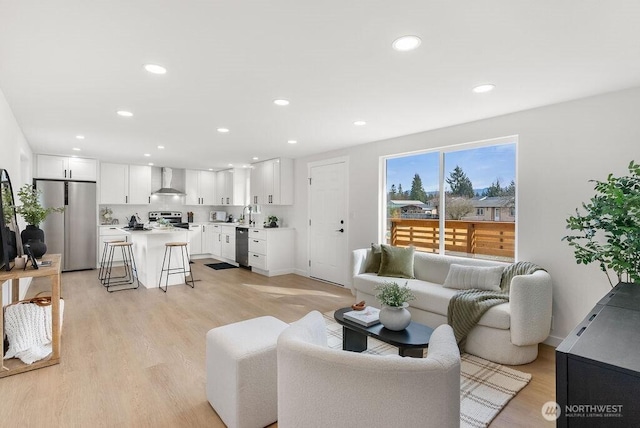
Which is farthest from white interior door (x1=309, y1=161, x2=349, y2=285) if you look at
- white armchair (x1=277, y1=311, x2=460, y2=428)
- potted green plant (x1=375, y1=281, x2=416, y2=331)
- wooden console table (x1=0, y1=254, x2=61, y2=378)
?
white armchair (x1=277, y1=311, x2=460, y2=428)

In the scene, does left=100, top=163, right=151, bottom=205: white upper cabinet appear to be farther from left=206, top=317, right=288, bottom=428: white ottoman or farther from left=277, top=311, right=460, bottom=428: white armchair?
left=277, top=311, right=460, bottom=428: white armchair

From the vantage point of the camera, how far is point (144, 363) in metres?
2.71

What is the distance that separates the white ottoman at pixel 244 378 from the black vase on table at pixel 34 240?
2302mm

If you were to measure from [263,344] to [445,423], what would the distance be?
3.73 feet

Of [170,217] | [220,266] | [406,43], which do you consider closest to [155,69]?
[406,43]

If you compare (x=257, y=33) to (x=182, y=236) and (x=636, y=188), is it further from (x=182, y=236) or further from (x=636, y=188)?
(x=182, y=236)

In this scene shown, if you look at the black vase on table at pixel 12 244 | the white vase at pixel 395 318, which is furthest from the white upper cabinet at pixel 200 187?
the white vase at pixel 395 318

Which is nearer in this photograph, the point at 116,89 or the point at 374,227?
the point at 116,89

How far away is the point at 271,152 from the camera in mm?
5758

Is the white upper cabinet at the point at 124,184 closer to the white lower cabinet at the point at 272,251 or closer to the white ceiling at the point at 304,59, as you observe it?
the white lower cabinet at the point at 272,251

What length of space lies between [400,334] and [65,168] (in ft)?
23.1

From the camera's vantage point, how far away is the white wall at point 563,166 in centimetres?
278

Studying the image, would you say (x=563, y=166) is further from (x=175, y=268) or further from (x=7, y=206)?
(x=175, y=268)

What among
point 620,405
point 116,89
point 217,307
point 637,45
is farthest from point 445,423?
point 217,307
